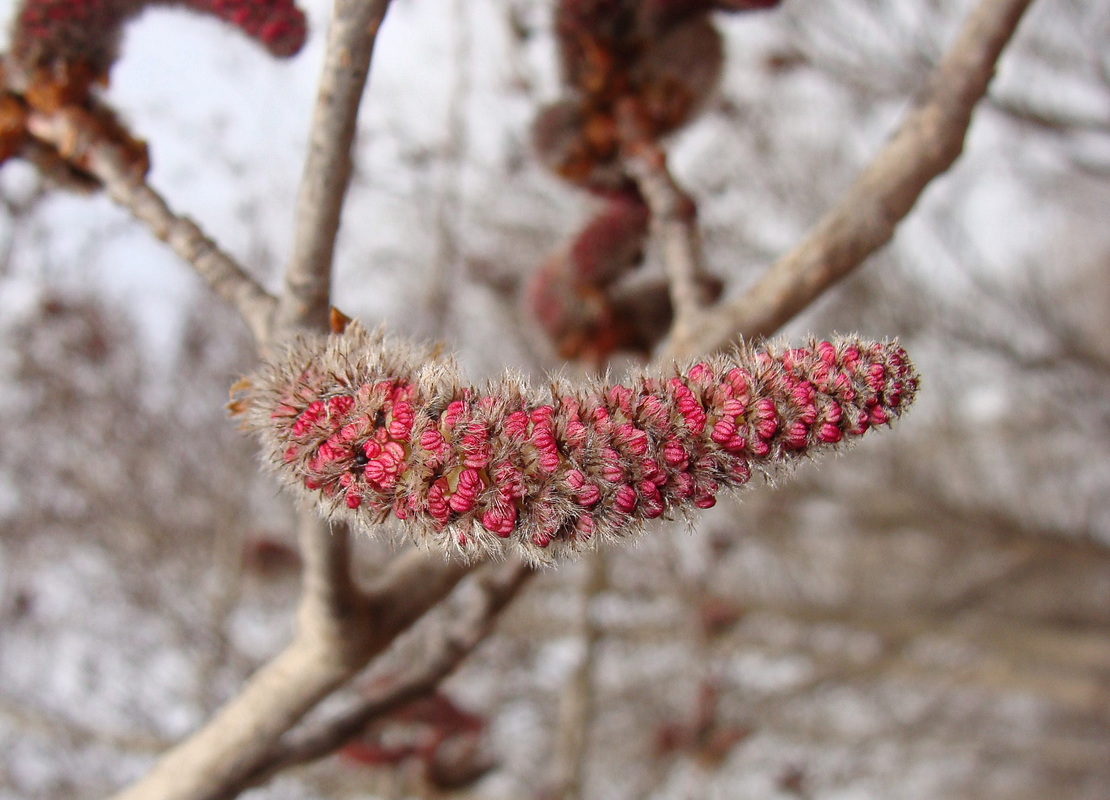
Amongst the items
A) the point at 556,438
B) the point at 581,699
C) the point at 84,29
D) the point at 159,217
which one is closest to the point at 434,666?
the point at 581,699

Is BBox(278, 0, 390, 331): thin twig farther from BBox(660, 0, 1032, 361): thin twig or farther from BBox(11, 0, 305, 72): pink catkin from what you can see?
BBox(660, 0, 1032, 361): thin twig

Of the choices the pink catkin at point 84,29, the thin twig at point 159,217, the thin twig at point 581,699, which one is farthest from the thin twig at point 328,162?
the thin twig at point 581,699

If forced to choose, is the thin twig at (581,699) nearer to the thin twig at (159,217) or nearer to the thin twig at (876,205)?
the thin twig at (876,205)

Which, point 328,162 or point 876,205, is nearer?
point 328,162

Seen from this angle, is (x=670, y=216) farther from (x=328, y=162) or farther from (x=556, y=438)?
(x=556, y=438)

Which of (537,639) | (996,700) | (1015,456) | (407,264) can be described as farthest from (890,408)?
(996,700)

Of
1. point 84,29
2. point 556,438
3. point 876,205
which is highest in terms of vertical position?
point 84,29

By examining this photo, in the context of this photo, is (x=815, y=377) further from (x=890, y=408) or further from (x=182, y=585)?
(x=182, y=585)

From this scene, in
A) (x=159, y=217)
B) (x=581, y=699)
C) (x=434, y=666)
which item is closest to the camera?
(x=159, y=217)

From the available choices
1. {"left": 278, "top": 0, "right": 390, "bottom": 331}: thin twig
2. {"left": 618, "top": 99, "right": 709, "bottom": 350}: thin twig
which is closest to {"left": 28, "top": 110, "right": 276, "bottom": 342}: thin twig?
{"left": 278, "top": 0, "right": 390, "bottom": 331}: thin twig
